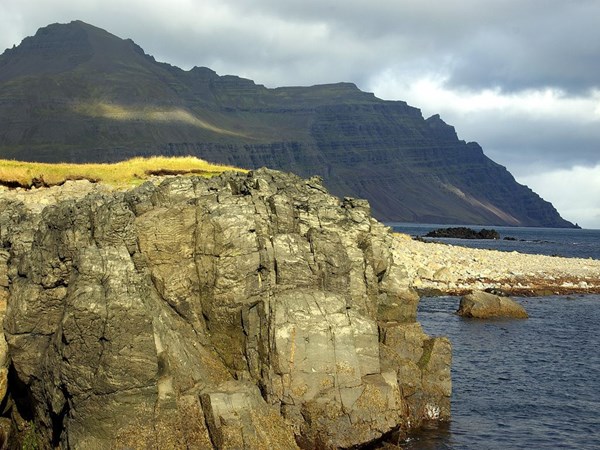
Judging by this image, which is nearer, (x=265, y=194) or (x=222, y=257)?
(x=222, y=257)

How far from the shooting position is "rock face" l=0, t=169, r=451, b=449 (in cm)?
2161

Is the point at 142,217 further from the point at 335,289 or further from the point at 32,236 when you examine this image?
the point at 335,289

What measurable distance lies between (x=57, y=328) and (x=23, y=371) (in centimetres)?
208

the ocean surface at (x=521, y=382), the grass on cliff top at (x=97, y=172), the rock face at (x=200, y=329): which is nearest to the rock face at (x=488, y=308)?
the ocean surface at (x=521, y=382)

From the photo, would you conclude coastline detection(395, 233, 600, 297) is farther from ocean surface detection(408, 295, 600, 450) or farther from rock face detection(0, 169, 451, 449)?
rock face detection(0, 169, 451, 449)

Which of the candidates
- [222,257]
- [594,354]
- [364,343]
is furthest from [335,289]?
[594,354]

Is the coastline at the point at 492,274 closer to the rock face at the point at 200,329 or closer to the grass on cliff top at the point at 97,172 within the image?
the grass on cliff top at the point at 97,172

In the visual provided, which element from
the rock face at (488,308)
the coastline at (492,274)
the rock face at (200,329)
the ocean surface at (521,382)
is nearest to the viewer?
the rock face at (200,329)

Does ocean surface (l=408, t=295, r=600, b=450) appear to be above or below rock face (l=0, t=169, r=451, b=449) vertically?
below

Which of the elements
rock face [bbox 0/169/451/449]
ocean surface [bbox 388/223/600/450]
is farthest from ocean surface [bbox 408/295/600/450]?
rock face [bbox 0/169/451/449]

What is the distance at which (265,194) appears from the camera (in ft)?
97.2

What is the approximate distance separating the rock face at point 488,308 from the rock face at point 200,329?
26392 mm

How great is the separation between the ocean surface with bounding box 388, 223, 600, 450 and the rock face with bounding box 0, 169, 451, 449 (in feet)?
7.14

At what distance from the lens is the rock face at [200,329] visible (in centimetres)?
2161
